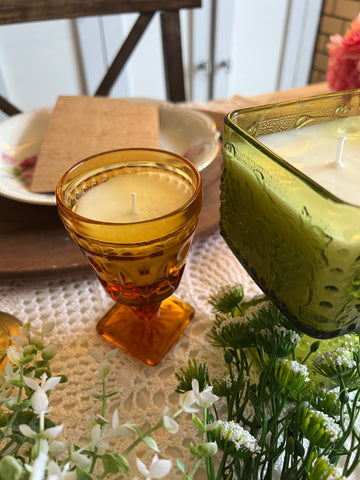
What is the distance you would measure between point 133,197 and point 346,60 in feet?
1.23

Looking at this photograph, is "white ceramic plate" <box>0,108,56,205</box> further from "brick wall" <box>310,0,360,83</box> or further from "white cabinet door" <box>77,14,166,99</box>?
"brick wall" <box>310,0,360,83</box>

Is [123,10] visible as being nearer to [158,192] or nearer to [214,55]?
[158,192]

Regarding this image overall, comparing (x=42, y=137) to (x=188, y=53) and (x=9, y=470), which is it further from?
(x=188, y=53)

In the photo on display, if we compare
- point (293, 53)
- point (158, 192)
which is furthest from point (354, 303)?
point (293, 53)

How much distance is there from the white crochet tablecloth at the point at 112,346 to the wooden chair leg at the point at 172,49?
1.47 feet

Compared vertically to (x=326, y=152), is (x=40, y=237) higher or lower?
lower

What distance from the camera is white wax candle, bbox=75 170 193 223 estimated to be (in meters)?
0.27

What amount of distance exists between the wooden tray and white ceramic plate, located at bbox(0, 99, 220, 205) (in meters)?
0.02

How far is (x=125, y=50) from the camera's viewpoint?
2.53ft

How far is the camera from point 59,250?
381mm

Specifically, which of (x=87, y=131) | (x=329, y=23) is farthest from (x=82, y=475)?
(x=329, y=23)

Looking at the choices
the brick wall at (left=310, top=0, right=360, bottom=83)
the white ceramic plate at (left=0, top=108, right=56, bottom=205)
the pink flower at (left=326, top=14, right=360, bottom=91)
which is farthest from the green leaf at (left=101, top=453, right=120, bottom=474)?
the brick wall at (left=310, top=0, right=360, bottom=83)

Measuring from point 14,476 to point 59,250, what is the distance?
25 centimetres

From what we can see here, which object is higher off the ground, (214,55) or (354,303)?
(354,303)
